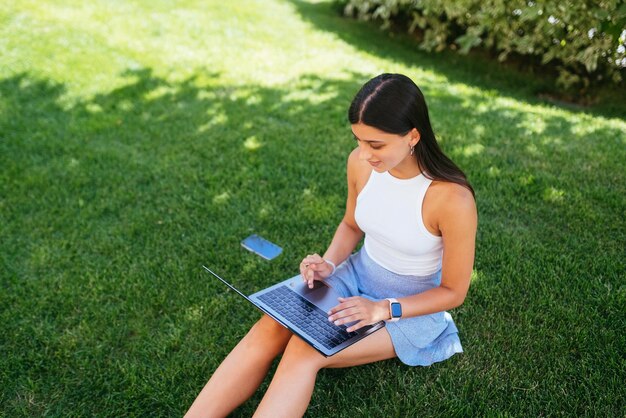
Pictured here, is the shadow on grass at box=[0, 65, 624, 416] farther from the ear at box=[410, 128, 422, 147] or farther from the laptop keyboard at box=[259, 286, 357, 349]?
the ear at box=[410, 128, 422, 147]

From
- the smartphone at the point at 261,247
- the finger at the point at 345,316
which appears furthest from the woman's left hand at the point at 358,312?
the smartphone at the point at 261,247

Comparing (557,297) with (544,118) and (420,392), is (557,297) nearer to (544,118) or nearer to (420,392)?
(420,392)

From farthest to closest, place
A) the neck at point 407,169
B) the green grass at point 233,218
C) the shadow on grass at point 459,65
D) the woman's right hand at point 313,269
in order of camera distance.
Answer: the shadow on grass at point 459,65 → the green grass at point 233,218 → the woman's right hand at point 313,269 → the neck at point 407,169

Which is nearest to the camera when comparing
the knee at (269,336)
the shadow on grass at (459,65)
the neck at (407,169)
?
the neck at (407,169)

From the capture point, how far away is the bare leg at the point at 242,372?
8.17ft

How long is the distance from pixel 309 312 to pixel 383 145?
878 mm

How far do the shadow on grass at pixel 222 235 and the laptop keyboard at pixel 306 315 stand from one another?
0.53 meters

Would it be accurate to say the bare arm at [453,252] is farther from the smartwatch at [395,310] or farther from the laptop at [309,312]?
the laptop at [309,312]

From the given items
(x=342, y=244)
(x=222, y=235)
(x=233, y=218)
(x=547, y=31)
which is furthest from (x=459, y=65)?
(x=342, y=244)

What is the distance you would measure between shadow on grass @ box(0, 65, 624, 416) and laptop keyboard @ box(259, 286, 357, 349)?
0.53 metres

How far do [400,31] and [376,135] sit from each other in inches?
327

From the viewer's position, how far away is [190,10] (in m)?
9.44

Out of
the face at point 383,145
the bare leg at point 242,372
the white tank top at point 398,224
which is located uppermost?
the face at point 383,145

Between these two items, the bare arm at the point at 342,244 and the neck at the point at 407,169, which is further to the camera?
the bare arm at the point at 342,244
